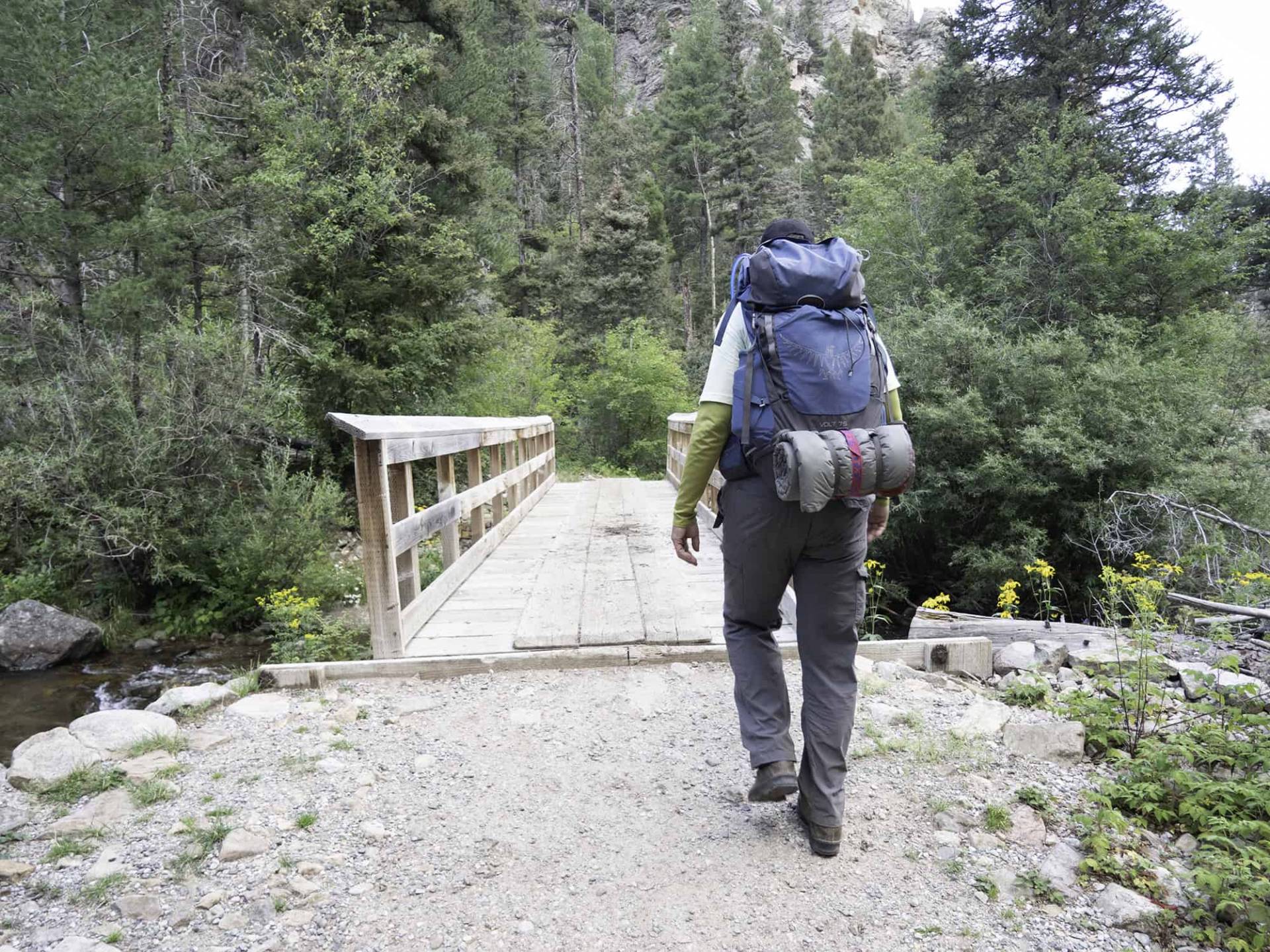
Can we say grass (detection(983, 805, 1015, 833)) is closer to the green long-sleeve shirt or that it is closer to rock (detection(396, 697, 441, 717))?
the green long-sleeve shirt

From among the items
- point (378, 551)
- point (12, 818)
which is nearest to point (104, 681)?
point (378, 551)

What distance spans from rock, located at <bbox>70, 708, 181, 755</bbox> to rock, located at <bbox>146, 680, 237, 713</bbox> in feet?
0.70

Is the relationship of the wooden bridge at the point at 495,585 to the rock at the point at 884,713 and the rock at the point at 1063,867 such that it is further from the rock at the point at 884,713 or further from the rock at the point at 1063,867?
the rock at the point at 1063,867

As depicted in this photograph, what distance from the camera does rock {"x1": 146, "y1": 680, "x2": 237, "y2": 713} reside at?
3.33m

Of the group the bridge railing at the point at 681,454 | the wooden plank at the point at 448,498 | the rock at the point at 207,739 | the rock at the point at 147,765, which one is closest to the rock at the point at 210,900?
the rock at the point at 147,765

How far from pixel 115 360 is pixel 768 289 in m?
8.96

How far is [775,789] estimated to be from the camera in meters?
2.34

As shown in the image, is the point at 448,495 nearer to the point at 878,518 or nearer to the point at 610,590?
the point at 610,590

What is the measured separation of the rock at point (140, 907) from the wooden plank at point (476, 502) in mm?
3579

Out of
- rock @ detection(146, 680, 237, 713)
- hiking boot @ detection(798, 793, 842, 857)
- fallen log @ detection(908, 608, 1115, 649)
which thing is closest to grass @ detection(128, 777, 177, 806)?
rock @ detection(146, 680, 237, 713)

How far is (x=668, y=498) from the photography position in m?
9.62

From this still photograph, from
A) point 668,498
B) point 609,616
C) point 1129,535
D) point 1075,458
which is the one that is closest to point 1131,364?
point 1075,458

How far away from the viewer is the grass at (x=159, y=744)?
9.37 feet

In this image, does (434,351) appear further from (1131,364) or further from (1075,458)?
(1131,364)
